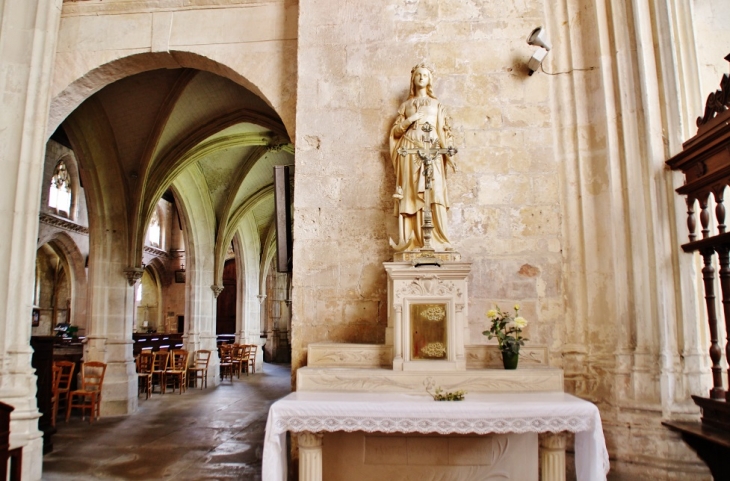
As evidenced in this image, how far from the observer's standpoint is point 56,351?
1060 cm

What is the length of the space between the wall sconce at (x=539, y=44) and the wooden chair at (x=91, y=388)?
7.33m

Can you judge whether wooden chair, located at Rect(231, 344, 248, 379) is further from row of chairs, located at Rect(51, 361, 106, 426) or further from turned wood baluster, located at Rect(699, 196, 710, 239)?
turned wood baluster, located at Rect(699, 196, 710, 239)

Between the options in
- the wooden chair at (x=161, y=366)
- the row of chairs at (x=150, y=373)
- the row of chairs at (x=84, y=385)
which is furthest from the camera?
the wooden chair at (x=161, y=366)

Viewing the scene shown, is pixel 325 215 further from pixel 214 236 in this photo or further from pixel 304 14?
pixel 214 236

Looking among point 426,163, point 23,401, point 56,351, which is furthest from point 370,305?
point 56,351

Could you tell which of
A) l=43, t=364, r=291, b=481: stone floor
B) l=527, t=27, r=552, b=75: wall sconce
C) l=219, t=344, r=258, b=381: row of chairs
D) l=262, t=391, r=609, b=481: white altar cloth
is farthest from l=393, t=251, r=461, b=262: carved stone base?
l=219, t=344, r=258, b=381: row of chairs

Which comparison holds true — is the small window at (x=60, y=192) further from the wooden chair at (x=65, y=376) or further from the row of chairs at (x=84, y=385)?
the row of chairs at (x=84, y=385)

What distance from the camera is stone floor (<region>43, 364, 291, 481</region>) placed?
5.46 metres

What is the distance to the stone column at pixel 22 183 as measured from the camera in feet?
17.0

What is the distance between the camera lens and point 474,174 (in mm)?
5172

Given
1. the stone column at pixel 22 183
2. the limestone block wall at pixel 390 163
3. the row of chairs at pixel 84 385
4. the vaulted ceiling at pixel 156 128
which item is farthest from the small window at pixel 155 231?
the limestone block wall at pixel 390 163

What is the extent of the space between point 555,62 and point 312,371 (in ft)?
12.0

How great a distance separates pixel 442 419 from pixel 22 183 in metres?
4.66

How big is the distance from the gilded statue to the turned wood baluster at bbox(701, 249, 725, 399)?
74.7 inches
